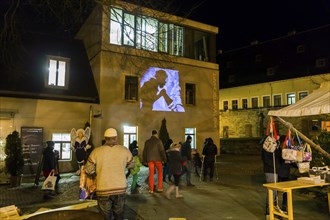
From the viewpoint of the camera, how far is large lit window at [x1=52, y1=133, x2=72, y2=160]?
16.8m

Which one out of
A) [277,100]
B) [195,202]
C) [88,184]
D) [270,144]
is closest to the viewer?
[88,184]

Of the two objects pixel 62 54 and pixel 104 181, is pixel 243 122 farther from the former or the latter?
pixel 104 181

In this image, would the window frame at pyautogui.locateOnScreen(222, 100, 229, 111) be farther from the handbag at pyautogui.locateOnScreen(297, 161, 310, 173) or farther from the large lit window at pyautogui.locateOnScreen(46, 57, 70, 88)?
the handbag at pyautogui.locateOnScreen(297, 161, 310, 173)

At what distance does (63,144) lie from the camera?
1694cm

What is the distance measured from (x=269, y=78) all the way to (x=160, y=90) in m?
20.4

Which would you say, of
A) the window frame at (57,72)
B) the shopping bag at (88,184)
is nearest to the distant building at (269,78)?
the window frame at (57,72)

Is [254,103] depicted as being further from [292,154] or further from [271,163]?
[292,154]

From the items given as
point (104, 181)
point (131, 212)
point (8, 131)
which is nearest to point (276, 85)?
point (8, 131)

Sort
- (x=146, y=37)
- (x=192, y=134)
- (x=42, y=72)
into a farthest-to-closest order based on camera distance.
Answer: (x=192, y=134), (x=42, y=72), (x=146, y=37)

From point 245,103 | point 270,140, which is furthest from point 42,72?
point 245,103

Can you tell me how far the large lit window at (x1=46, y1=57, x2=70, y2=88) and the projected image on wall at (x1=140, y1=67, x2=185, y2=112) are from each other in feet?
16.3

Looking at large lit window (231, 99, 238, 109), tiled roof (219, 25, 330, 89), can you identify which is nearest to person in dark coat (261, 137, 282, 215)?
tiled roof (219, 25, 330, 89)

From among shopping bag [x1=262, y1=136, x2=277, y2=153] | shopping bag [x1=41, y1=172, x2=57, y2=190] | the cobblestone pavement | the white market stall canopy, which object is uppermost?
the white market stall canopy

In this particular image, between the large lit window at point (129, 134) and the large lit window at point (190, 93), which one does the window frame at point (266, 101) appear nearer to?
the large lit window at point (190, 93)
